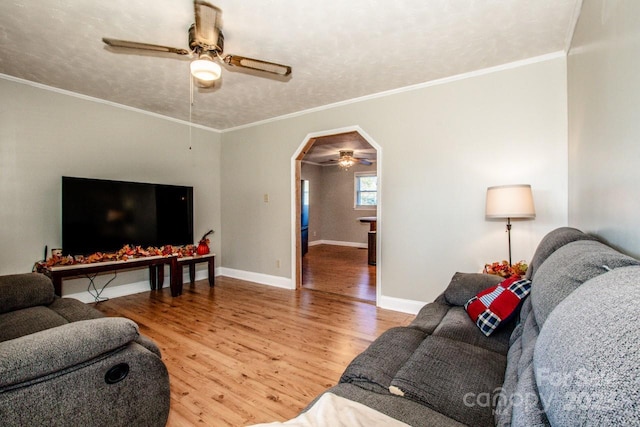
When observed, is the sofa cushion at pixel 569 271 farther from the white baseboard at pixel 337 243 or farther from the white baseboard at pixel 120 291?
the white baseboard at pixel 337 243

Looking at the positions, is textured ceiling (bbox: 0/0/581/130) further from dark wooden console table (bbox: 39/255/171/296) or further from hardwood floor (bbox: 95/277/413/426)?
hardwood floor (bbox: 95/277/413/426)

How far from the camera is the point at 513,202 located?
2555 millimetres

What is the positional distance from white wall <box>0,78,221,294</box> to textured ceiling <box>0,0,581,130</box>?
1.14 ft

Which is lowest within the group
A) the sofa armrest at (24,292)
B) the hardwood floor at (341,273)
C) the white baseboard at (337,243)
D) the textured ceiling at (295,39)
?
the hardwood floor at (341,273)

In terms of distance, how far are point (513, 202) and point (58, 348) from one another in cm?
303

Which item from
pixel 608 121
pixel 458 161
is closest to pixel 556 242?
pixel 608 121

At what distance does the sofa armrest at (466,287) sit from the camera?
2186 millimetres

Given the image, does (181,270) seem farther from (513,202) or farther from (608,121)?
(608,121)

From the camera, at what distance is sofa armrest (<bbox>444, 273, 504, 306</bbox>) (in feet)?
7.17

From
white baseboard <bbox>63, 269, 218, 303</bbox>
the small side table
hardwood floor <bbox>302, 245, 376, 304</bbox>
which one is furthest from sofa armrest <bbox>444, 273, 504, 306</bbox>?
white baseboard <bbox>63, 269, 218, 303</bbox>

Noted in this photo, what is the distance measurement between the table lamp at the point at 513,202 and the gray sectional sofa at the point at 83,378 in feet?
8.84

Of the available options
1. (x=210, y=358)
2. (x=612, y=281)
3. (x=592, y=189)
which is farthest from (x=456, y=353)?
(x=210, y=358)

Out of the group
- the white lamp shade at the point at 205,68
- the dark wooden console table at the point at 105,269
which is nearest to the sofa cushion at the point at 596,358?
the white lamp shade at the point at 205,68

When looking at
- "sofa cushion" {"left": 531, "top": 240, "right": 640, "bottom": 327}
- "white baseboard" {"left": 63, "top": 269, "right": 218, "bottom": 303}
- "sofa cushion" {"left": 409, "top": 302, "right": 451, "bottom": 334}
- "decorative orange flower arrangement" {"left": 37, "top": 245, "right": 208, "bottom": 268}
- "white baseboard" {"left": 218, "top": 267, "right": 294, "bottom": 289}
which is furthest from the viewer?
"white baseboard" {"left": 218, "top": 267, "right": 294, "bottom": 289}
